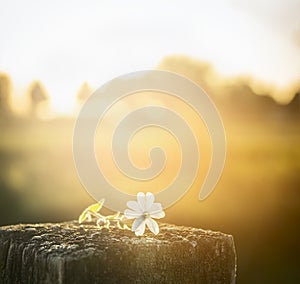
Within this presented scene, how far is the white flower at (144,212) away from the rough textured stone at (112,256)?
43 mm

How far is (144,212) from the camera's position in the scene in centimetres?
226

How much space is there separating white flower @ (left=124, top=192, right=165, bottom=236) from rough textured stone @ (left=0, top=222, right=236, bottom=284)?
0.14 ft

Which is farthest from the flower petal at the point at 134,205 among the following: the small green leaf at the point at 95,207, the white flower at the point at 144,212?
the small green leaf at the point at 95,207

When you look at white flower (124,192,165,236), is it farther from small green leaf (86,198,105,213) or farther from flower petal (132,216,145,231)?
small green leaf (86,198,105,213)

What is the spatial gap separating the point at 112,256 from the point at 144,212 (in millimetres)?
349

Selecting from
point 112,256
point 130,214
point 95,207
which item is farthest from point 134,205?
point 112,256

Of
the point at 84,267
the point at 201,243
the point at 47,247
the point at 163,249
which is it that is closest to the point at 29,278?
the point at 47,247

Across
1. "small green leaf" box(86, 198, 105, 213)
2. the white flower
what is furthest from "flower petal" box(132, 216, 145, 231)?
"small green leaf" box(86, 198, 105, 213)

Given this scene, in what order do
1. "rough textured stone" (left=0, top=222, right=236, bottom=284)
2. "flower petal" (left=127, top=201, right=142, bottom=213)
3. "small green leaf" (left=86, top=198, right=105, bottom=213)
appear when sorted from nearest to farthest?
"rough textured stone" (left=0, top=222, right=236, bottom=284), "flower petal" (left=127, top=201, right=142, bottom=213), "small green leaf" (left=86, top=198, right=105, bottom=213)

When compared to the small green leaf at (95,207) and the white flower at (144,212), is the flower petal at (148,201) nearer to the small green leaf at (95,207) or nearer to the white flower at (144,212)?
the white flower at (144,212)

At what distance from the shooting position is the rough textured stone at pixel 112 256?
1894 mm

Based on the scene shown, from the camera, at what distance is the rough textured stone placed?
1894 millimetres

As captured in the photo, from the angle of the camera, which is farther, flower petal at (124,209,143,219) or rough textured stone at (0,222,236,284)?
flower petal at (124,209,143,219)

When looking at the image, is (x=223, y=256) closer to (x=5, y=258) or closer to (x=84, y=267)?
(x=84, y=267)
